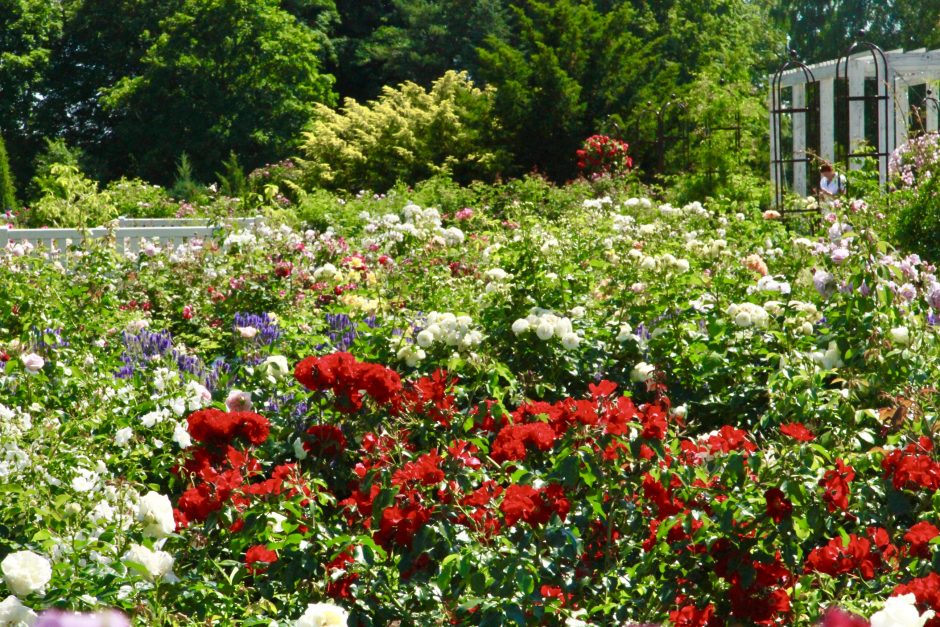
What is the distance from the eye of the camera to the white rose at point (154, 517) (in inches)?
81.9

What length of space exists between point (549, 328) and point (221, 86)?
83.4ft

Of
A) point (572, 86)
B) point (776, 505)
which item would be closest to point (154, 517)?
point (776, 505)

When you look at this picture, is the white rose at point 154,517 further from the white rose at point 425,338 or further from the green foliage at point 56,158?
the green foliage at point 56,158

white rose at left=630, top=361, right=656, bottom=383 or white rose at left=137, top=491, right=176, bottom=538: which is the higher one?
white rose at left=137, top=491, right=176, bottom=538

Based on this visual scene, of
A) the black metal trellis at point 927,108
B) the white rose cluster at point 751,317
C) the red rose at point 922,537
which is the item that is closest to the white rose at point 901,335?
the white rose cluster at point 751,317

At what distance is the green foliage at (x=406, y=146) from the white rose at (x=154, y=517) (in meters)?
14.2

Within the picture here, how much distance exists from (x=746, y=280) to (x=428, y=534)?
9.07ft

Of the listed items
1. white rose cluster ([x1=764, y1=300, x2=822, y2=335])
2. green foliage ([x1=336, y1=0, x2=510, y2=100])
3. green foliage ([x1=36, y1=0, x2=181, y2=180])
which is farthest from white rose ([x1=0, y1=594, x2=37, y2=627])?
green foliage ([x1=36, y1=0, x2=181, y2=180])

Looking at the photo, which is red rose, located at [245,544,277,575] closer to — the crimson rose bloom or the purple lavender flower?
the crimson rose bloom

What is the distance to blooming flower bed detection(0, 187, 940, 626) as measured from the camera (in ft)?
6.87

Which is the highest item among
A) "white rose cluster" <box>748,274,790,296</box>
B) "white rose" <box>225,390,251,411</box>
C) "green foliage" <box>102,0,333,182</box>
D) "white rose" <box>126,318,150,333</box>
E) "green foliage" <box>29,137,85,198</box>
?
"green foliage" <box>102,0,333,182</box>

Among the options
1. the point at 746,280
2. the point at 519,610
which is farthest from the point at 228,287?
the point at 519,610

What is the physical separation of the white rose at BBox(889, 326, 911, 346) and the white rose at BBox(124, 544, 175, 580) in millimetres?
2048

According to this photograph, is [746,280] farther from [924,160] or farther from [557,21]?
[557,21]
